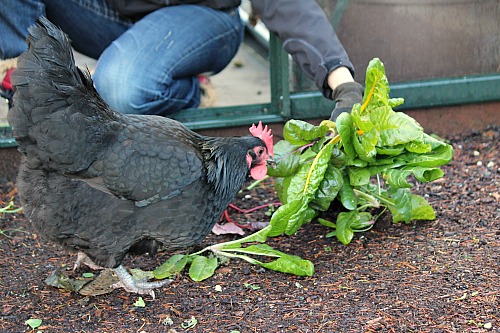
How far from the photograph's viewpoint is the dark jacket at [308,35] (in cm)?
356

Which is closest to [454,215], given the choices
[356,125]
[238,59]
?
[356,125]

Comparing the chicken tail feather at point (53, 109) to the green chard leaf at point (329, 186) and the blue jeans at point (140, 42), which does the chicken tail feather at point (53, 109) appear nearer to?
the green chard leaf at point (329, 186)

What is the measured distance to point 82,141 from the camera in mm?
2725

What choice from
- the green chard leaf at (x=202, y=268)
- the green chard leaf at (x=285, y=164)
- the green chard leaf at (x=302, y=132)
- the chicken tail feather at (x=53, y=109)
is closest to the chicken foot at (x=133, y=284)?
the green chard leaf at (x=202, y=268)

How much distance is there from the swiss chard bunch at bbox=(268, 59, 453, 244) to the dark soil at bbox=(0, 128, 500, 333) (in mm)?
161

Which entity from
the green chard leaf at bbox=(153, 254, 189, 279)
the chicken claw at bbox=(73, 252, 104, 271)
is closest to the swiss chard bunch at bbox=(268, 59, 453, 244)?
the green chard leaf at bbox=(153, 254, 189, 279)

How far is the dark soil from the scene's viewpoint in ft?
8.86

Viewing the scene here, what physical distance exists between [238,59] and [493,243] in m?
3.42

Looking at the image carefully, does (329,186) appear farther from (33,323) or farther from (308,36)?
(33,323)

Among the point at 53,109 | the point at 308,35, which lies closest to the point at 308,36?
the point at 308,35

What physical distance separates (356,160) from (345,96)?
458 mm

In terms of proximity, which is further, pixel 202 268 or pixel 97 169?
pixel 202 268

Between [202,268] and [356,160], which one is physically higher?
[356,160]

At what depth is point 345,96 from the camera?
Result: 3.41 m
